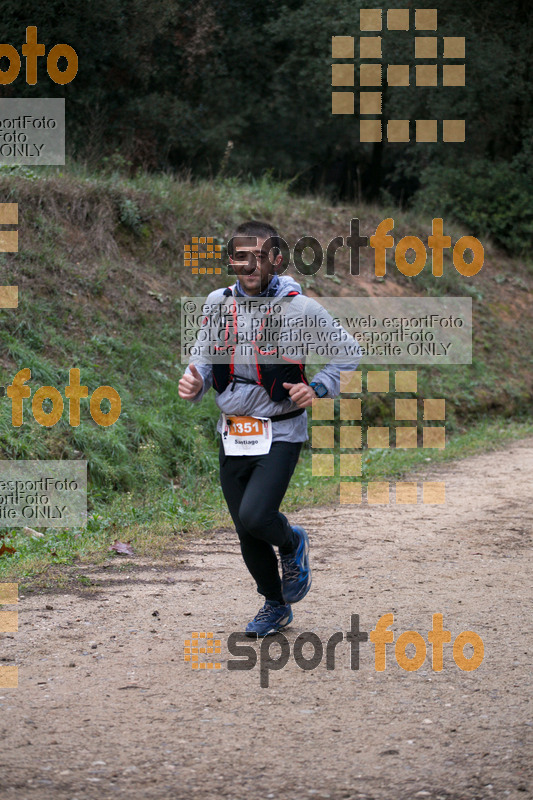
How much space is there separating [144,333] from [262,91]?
12.8 metres

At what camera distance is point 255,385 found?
4766mm

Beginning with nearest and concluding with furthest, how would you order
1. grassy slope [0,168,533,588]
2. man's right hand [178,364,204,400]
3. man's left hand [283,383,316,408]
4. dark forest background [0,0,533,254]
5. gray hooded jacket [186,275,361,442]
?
1. man's left hand [283,383,316,408]
2. man's right hand [178,364,204,400]
3. gray hooded jacket [186,275,361,442]
4. grassy slope [0,168,533,588]
5. dark forest background [0,0,533,254]

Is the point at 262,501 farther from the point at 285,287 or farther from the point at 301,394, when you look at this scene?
the point at 285,287

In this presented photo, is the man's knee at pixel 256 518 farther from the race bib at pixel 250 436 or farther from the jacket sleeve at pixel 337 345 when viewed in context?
the jacket sleeve at pixel 337 345

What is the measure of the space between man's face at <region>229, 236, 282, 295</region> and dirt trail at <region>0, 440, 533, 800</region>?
1.97 m

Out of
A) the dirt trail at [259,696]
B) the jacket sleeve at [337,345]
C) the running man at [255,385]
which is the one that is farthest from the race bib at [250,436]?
the dirt trail at [259,696]

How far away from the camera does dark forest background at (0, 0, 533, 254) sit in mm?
16703

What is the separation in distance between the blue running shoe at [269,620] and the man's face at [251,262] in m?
1.78

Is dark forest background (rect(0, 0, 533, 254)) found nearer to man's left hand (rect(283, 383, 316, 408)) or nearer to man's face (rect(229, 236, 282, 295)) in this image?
man's face (rect(229, 236, 282, 295))

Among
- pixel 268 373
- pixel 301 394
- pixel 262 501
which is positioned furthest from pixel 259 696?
pixel 268 373

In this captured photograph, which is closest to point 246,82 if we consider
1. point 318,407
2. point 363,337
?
point 363,337

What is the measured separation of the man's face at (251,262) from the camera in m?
4.70

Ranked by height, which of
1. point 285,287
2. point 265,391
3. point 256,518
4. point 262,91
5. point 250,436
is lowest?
point 256,518

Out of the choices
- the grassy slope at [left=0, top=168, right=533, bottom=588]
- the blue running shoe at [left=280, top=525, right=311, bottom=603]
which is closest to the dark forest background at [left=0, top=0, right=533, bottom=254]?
the grassy slope at [left=0, top=168, right=533, bottom=588]
